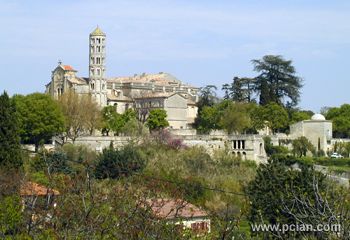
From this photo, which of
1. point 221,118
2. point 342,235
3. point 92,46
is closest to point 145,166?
point 221,118

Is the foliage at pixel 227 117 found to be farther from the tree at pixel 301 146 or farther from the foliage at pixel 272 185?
the foliage at pixel 272 185

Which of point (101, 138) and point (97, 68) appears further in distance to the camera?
point (97, 68)

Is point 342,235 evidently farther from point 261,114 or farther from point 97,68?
point 97,68

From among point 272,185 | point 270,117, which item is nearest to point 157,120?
point 270,117

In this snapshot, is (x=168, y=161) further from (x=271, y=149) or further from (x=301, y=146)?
(x=301, y=146)

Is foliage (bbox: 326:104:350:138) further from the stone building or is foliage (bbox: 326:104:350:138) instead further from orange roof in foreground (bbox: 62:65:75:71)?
orange roof in foreground (bbox: 62:65:75:71)

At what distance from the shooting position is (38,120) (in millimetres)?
53938

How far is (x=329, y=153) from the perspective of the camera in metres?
65.8

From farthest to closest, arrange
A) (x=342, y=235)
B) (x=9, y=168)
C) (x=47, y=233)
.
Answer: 1. (x=9, y=168)
2. (x=47, y=233)
3. (x=342, y=235)

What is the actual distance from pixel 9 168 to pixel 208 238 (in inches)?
719

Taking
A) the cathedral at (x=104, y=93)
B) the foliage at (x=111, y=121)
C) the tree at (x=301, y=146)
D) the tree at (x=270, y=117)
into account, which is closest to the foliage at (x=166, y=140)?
the foliage at (x=111, y=121)

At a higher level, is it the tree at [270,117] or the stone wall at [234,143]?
the tree at [270,117]

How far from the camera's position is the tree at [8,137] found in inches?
1297

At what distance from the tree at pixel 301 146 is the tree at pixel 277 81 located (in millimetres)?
7209
